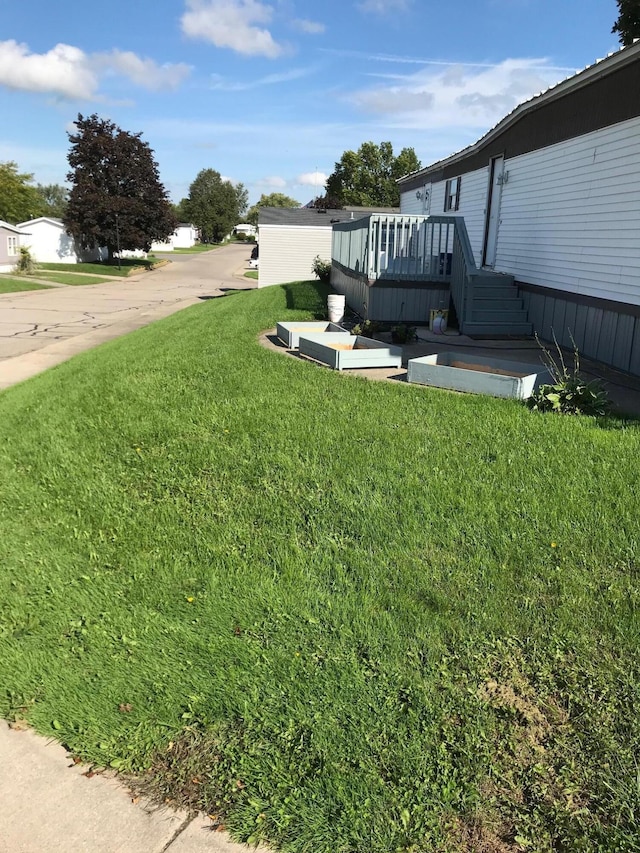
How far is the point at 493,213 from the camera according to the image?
41.6 ft

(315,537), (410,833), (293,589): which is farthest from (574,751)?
(315,537)

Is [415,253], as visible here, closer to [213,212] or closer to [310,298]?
[310,298]

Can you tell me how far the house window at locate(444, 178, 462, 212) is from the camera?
50.9 ft

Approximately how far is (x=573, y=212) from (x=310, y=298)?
26.6 feet

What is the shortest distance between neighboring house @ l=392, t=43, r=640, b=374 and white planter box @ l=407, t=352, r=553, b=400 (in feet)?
5.75

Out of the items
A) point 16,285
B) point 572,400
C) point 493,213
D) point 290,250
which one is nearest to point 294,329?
point 572,400

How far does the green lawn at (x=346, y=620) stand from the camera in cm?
227

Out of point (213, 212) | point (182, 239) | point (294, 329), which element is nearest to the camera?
point (294, 329)

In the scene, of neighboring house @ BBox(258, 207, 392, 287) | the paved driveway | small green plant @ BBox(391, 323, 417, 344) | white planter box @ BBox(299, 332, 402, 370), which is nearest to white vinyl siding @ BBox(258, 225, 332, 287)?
neighboring house @ BBox(258, 207, 392, 287)

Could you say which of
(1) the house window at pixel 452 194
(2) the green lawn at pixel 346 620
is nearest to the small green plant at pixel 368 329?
(2) the green lawn at pixel 346 620

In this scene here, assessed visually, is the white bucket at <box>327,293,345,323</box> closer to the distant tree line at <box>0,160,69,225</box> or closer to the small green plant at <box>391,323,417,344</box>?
the small green plant at <box>391,323,417,344</box>

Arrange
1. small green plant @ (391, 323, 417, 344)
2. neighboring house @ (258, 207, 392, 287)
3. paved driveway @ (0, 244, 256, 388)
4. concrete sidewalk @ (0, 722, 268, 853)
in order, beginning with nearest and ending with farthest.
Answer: concrete sidewalk @ (0, 722, 268, 853)
small green plant @ (391, 323, 417, 344)
paved driveway @ (0, 244, 256, 388)
neighboring house @ (258, 207, 392, 287)

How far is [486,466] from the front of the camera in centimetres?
453

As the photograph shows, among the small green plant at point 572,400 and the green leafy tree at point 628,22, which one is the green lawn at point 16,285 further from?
the small green plant at point 572,400
